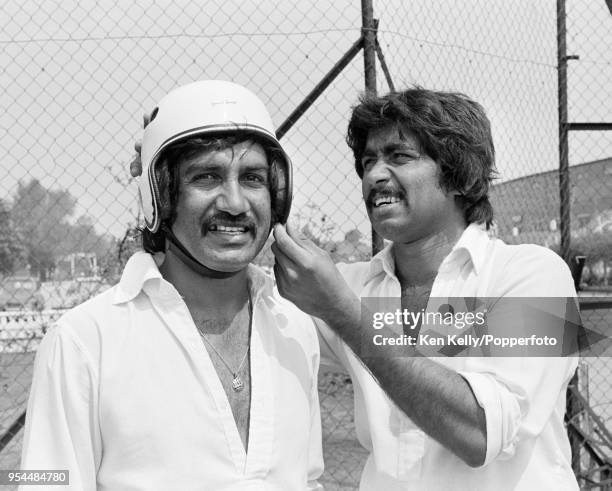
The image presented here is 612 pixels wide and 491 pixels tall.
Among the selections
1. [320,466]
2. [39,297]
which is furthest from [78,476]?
[39,297]

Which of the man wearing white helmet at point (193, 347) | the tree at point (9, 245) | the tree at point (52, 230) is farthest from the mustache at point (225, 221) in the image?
the tree at point (9, 245)

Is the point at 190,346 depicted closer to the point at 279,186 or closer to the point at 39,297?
the point at 279,186

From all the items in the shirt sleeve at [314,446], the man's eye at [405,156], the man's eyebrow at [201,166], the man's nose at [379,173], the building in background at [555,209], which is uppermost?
the building in background at [555,209]

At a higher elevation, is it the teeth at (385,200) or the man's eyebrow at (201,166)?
the teeth at (385,200)

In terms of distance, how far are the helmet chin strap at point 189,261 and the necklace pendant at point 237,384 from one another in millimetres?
312

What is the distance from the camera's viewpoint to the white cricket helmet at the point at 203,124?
6.72 feet

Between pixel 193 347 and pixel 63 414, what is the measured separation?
1.28 ft

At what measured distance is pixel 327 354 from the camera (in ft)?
9.15

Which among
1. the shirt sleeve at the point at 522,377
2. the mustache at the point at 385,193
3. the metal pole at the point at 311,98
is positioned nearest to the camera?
the shirt sleeve at the point at 522,377

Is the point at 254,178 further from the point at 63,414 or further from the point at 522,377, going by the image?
the point at 522,377

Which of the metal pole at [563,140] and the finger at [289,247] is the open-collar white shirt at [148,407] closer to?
the finger at [289,247]

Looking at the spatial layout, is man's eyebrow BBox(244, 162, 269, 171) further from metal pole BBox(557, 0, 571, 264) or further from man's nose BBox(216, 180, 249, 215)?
metal pole BBox(557, 0, 571, 264)

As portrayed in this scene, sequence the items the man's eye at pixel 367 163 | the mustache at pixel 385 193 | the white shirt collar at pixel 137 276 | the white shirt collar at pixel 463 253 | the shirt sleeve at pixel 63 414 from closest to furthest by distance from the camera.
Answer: the shirt sleeve at pixel 63 414 < the white shirt collar at pixel 137 276 < the white shirt collar at pixel 463 253 < the mustache at pixel 385 193 < the man's eye at pixel 367 163

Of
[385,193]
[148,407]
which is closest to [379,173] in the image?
[385,193]
